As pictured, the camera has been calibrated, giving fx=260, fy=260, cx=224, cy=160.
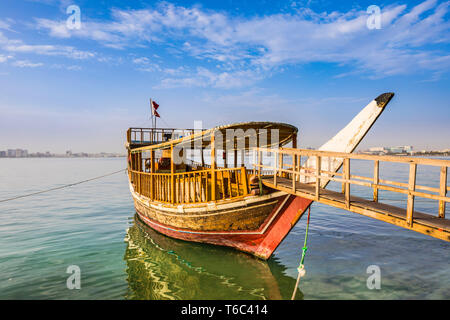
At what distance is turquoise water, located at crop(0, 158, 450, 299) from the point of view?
Answer: 6992 millimetres

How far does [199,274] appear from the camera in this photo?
7.96m

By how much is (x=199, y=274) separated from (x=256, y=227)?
7.43 ft

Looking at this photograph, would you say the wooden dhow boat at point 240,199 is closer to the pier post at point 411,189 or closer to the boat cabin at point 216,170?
the boat cabin at point 216,170

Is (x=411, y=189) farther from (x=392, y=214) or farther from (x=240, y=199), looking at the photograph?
(x=240, y=199)

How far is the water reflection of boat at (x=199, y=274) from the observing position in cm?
693

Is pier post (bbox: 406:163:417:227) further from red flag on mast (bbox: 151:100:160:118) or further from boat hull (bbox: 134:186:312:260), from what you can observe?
red flag on mast (bbox: 151:100:160:118)

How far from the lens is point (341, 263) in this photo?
8.67m

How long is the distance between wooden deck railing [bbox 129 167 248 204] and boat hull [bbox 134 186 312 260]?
0.57 m

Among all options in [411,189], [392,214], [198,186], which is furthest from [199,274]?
[411,189]

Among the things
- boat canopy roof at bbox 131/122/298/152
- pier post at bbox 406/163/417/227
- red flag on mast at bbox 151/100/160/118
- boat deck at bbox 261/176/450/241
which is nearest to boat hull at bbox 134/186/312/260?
boat deck at bbox 261/176/450/241

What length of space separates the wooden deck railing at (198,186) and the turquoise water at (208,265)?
75.8 inches

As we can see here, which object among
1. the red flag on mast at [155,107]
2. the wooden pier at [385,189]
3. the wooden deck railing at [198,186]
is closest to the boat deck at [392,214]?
the wooden pier at [385,189]
